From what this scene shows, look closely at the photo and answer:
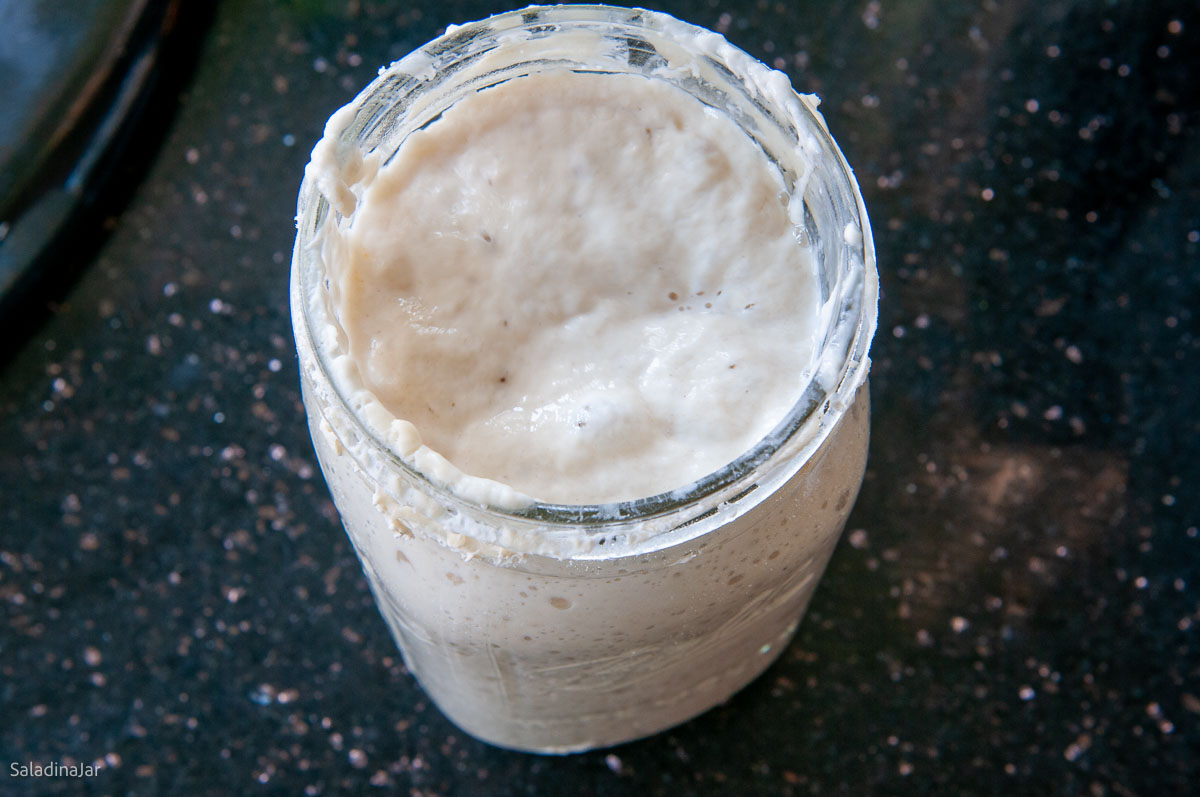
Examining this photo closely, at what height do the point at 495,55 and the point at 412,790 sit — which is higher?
the point at 495,55

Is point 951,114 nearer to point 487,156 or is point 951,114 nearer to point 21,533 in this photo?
point 487,156

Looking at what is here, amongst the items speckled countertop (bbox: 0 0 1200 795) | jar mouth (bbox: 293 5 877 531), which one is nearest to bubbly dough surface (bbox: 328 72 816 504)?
jar mouth (bbox: 293 5 877 531)

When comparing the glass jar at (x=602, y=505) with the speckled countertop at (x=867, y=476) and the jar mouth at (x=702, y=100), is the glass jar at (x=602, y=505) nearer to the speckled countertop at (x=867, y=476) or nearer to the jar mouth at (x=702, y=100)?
the jar mouth at (x=702, y=100)

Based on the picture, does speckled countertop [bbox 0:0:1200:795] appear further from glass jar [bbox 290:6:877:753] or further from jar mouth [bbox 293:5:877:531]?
jar mouth [bbox 293:5:877:531]

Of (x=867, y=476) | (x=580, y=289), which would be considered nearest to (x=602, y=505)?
(x=580, y=289)

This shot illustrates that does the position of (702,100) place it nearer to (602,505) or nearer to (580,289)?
(580,289)

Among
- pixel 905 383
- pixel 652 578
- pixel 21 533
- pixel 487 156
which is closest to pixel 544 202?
pixel 487 156
